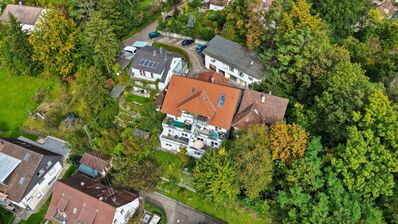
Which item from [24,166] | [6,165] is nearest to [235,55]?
[24,166]

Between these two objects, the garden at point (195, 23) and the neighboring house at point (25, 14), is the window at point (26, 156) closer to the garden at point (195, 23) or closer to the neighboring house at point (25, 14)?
the garden at point (195, 23)

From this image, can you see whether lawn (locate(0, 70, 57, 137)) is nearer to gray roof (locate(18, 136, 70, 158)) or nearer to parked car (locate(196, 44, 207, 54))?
gray roof (locate(18, 136, 70, 158))

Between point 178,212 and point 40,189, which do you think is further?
point 40,189

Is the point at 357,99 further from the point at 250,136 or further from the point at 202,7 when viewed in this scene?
the point at 202,7

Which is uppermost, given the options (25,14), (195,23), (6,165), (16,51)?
(195,23)

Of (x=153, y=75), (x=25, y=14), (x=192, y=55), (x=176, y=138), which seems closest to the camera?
(x=176, y=138)

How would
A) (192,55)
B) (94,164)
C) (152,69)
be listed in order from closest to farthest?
(94,164) < (152,69) < (192,55)

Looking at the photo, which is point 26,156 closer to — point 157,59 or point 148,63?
point 148,63

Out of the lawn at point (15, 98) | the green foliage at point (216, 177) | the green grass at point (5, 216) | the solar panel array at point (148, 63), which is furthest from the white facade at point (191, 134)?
the lawn at point (15, 98)
